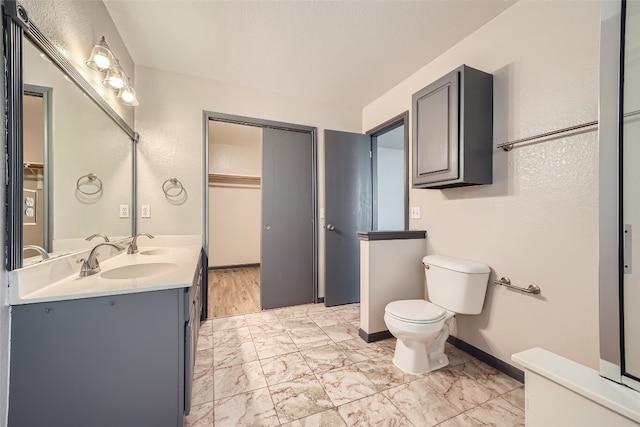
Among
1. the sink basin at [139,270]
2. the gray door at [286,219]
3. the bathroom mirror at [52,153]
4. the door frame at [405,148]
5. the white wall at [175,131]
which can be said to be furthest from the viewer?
the gray door at [286,219]

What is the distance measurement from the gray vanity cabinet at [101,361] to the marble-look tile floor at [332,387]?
15.4 inches

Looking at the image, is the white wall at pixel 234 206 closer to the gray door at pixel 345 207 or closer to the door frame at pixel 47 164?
the gray door at pixel 345 207

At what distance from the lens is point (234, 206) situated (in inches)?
191

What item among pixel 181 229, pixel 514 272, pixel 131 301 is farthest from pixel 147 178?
pixel 514 272

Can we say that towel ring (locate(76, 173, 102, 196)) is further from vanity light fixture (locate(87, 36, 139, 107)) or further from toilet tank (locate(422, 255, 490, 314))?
toilet tank (locate(422, 255, 490, 314))

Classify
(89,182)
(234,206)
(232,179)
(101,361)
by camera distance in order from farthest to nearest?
(234,206)
(232,179)
(89,182)
(101,361)

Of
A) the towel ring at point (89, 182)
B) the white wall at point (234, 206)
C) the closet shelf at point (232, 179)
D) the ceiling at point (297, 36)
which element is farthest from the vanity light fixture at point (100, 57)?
the closet shelf at point (232, 179)

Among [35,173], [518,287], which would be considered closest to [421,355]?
[518,287]

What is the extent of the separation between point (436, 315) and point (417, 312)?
12cm

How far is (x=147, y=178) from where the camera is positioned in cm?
230

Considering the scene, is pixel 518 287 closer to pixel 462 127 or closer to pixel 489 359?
pixel 489 359

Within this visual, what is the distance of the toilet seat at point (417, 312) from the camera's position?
159 centimetres

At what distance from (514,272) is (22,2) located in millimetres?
2707

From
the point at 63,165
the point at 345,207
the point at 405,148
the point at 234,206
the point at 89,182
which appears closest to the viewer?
the point at 63,165
